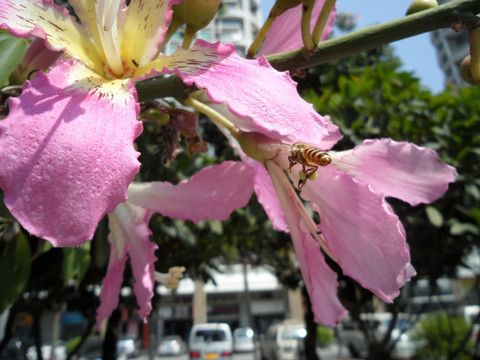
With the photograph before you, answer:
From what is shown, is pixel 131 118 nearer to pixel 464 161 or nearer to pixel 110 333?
pixel 464 161

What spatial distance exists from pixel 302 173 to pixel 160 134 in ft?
1.04

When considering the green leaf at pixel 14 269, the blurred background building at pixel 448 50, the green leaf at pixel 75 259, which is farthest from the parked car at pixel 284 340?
the blurred background building at pixel 448 50

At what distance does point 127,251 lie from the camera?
748 millimetres

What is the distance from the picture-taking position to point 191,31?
23.1 inches

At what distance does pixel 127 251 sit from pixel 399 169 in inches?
17.4

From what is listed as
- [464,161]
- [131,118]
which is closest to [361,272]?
[131,118]

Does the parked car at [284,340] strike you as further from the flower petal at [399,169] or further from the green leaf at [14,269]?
the flower petal at [399,169]

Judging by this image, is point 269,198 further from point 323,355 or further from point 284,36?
point 323,355

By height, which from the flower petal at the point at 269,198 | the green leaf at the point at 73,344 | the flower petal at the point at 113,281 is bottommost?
the green leaf at the point at 73,344

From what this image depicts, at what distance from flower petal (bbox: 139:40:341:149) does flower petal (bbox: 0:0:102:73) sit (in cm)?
13

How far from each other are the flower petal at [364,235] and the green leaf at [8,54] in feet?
1.72

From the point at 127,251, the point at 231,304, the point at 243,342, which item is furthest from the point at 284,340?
the point at 127,251

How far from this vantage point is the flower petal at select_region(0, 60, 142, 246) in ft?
1.15

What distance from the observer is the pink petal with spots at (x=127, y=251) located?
0.71 metres
